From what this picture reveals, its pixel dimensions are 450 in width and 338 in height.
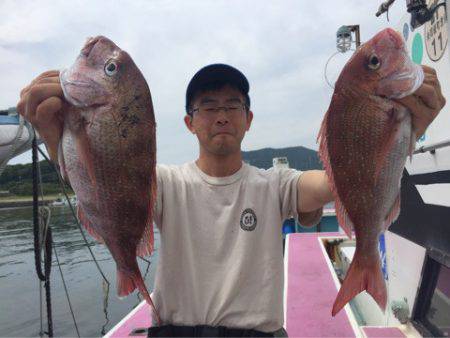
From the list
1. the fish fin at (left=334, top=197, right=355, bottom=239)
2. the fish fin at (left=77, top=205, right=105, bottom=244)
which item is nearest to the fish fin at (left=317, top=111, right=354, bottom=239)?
the fish fin at (left=334, top=197, right=355, bottom=239)

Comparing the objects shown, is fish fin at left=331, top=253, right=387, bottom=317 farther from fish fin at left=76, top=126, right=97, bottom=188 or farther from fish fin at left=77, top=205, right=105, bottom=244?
fish fin at left=76, top=126, right=97, bottom=188

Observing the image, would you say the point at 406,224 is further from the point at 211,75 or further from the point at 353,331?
the point at 211,75

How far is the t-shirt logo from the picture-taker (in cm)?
224

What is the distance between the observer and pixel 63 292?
684 inches

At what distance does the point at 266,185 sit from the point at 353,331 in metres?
2.20

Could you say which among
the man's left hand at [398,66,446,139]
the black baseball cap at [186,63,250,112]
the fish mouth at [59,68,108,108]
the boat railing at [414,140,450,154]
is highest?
the black baseball cap at [186,63,250,112]

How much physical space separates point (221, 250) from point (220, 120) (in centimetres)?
74

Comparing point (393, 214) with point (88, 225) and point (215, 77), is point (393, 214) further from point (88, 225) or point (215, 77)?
point (88, 225)

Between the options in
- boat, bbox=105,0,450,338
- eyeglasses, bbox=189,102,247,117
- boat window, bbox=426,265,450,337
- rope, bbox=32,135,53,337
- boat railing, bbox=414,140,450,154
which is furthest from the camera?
rope, bbox=32,135,53,337

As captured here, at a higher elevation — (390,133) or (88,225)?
(390,133)

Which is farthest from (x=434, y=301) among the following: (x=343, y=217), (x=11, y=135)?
(x=11, y=135)

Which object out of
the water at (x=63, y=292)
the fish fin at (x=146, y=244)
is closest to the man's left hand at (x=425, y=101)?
the fish fin at (x=146, y=244)

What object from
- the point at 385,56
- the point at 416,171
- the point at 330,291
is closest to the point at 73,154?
the point at 385,56

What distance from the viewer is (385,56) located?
1795 millimetres
